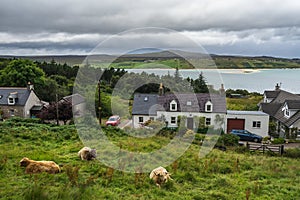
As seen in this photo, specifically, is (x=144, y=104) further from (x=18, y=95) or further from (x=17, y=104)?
(x=18, y=95)

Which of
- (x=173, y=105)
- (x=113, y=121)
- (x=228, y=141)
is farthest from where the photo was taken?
(x=173, y=105)

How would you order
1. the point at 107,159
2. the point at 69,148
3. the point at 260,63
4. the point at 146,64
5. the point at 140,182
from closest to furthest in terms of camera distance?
the point at 140,182, the point at 107,159, the point at 69,148, the point at 146,64, the point at 260,63

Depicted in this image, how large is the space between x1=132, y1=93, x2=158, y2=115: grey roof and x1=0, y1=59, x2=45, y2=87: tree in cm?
2242

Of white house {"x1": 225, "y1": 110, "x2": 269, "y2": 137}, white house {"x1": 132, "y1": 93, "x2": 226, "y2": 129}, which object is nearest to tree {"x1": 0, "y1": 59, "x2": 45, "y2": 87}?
white house {"x1": 132, "y1": 93, "x2": 226, "y2": 129}

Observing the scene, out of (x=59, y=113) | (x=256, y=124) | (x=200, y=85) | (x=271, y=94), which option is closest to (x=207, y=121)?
(x=256, y=124)

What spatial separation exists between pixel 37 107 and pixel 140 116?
14119 millimetres

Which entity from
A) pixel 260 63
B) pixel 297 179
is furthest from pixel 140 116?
pixel 260 63

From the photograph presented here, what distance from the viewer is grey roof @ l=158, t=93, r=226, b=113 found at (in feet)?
81.0

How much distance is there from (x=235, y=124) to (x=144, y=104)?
8877 millimetres

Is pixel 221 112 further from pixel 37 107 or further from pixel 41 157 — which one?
pixel 37 107

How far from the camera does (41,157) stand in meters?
8.95

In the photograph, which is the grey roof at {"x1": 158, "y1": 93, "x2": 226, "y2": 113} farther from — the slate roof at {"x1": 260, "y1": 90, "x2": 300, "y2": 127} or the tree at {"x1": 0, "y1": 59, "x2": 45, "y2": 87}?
the tree at {"x1": 0, "y1": 59, "x2": 45, "y2": 87}

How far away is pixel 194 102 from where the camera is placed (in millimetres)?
25266

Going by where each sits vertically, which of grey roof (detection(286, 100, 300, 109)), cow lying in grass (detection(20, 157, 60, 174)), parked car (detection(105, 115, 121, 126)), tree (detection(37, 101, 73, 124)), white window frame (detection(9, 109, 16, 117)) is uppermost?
grey roof (detection(286, 100, 300, 109))
